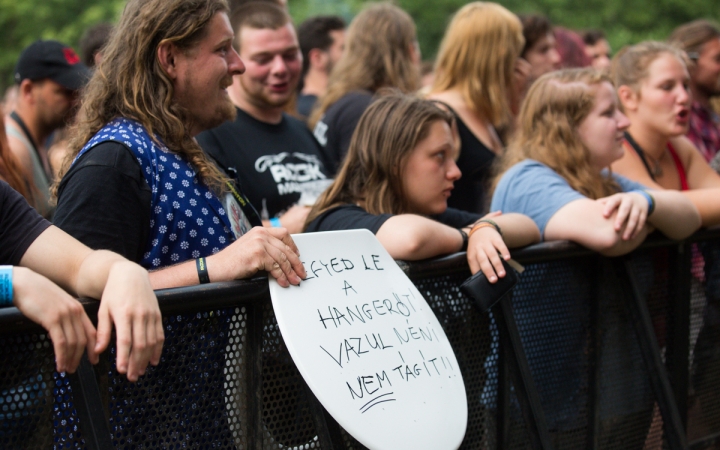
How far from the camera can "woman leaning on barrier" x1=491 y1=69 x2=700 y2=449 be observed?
281 centimetres

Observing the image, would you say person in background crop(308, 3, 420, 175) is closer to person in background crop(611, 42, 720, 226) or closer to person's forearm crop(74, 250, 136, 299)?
person in background crop(611, 42, 720, 226)

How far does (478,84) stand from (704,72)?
238cm

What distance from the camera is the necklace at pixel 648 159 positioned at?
13.5 feet

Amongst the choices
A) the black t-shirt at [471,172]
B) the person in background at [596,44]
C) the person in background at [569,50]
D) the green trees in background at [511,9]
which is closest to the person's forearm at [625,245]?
the black t-shirt at [471,172]

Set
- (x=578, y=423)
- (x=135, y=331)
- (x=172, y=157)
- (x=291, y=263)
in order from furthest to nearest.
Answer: (x=578, y=423) → (x=172, y=157) → (x=291, y=263) → (x=135, y=331)

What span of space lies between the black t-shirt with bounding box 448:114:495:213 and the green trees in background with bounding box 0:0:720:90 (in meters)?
17.4

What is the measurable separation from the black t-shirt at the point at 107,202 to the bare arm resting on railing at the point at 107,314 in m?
0.21

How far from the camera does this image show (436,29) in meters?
23.4

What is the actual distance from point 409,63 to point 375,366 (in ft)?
9.97

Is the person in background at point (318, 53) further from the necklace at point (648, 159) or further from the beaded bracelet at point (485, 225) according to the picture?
the beaded bracelet at point (485, 225)

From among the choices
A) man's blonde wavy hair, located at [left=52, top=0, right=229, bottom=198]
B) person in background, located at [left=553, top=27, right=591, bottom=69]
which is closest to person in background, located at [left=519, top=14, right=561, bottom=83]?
person in background, located at [left=553, top=27, right=591, bottom=69]

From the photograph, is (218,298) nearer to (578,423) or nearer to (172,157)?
(172,157)

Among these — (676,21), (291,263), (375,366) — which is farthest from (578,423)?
(676,21)

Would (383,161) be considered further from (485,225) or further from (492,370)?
(492,370)
